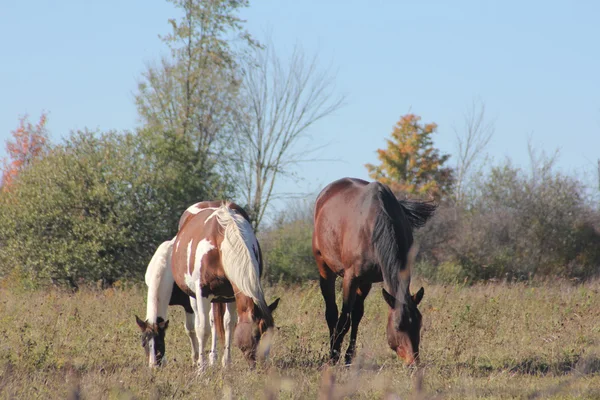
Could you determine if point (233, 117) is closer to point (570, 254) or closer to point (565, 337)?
point (570, 254)

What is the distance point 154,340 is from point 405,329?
2.71 m

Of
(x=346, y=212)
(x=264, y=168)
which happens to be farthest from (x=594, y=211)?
(x=346, y=212)

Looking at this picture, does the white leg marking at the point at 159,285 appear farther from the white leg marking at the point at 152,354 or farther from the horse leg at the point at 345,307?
the horse leg at the point at 345,307

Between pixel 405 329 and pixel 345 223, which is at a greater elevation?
pixel 345 223

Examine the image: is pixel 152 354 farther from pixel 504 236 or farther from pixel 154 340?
pixel 504 236

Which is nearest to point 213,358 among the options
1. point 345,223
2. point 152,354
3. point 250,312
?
point 152,354

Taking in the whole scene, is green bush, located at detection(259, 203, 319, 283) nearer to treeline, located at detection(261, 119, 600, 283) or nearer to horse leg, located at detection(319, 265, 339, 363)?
treeline, located at detection(261, 119, 600, 283)

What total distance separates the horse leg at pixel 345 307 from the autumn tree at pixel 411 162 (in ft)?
116

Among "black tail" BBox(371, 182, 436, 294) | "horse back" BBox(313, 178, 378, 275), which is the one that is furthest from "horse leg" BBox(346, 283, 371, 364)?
"black tail" BBox(371, 182, 436, 294)

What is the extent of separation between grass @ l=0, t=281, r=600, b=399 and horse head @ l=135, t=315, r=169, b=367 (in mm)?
177

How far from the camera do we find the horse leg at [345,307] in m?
7.89

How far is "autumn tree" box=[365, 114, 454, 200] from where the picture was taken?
1736 inches

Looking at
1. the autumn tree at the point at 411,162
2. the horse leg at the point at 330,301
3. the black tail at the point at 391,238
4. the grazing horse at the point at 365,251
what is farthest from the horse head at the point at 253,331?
the autumn tree at the point at 411,162

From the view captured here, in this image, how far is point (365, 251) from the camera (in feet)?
25.1
